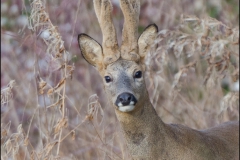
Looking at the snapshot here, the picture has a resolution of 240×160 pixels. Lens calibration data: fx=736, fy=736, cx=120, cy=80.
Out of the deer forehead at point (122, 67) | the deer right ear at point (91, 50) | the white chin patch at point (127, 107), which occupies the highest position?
the deer right ear at point (91, 50)

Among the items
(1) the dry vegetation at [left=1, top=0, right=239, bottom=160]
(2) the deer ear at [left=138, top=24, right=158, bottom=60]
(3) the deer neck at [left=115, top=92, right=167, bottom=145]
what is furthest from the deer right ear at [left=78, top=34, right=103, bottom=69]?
(3) the deer neck at [left=115, top=92, right=167, bottom=145]

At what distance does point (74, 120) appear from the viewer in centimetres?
887

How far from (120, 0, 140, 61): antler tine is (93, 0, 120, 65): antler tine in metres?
0.06

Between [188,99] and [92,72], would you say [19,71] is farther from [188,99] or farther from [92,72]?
[188,99]

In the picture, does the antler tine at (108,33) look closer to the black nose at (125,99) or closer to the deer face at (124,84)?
the deer face at (124,84)

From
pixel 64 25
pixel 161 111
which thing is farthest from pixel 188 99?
pixel 64 25

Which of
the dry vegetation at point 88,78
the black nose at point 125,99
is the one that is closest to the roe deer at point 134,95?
the black nose at point 125,99

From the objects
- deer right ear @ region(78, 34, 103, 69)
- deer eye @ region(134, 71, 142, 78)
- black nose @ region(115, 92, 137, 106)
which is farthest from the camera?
deer right ear @ region(78, 34, 103, 69)

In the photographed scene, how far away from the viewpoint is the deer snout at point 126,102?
16.3 ft

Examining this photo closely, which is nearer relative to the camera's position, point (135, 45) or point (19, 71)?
point (135, 45)

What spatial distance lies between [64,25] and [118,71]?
13.2ft

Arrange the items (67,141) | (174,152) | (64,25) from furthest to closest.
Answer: (64,25) < (67,141) < (174,152)

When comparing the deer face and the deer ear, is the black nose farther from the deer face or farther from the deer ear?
the deer ear

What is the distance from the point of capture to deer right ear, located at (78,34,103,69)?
215 inches
